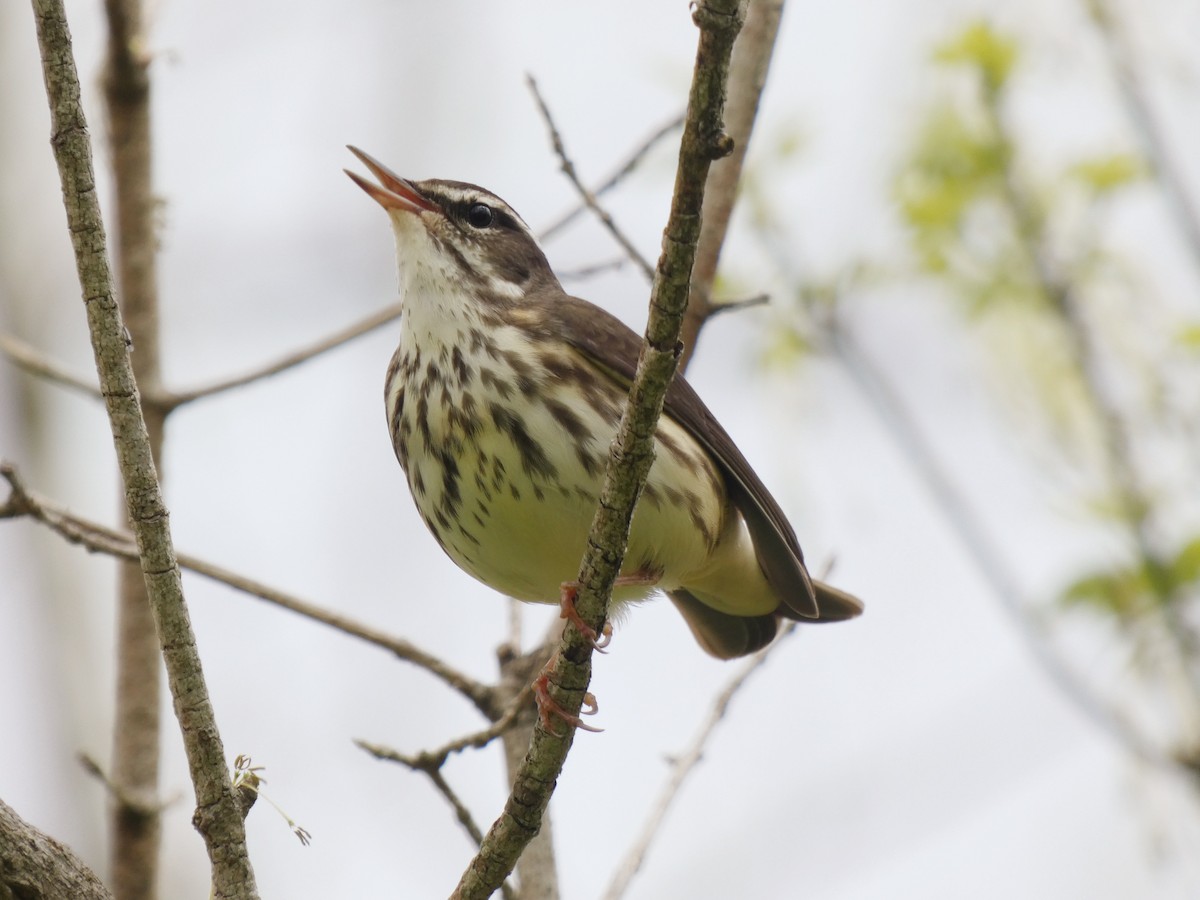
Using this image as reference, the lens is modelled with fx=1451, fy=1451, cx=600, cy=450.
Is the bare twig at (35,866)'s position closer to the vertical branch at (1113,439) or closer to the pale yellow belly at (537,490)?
the pale yellow belly at (537,490)

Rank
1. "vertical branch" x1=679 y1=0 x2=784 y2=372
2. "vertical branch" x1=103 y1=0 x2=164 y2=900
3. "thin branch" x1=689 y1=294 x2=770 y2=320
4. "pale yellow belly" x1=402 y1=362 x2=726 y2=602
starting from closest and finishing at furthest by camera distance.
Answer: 1. "pale yellow belly" x1=402 y1=362 x2=726 y2=602
2. "vertical branch" x1=103 y1=0 x2=164 y2=900
3. "thin branch" x1=689 y1=294 x2=770 y2=320
4. "vertical branch" x1=679 y1=0 x2=784 y2=372

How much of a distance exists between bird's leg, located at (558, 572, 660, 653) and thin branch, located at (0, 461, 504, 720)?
0.43 metres

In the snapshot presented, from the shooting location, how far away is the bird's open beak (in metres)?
5.19

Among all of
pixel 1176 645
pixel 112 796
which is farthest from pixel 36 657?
pixel 1176 645

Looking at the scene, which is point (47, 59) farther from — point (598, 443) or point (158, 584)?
point (598, 443)

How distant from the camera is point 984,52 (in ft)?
24.6

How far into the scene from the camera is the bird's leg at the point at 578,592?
3.49 meters

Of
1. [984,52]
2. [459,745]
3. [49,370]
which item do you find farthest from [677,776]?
[984,52]

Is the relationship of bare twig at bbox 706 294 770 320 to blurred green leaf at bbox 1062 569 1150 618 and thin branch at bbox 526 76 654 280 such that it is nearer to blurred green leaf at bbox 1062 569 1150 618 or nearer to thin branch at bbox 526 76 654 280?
thin branch at bbox 526 76 654 280

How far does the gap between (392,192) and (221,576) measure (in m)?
1.72

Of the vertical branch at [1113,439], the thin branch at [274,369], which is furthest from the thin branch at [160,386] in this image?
the vertical branch at [1113,439]

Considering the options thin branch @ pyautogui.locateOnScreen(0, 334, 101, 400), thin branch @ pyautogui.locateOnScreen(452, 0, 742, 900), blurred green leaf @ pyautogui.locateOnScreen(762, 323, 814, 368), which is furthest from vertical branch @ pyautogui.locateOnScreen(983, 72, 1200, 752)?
thin branch @ pyautogui.locateOnScreen(0, 334, 101, 400)

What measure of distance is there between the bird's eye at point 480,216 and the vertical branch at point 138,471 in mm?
2733

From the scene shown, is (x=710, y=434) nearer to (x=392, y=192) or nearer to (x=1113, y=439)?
(x=392, y=192)
